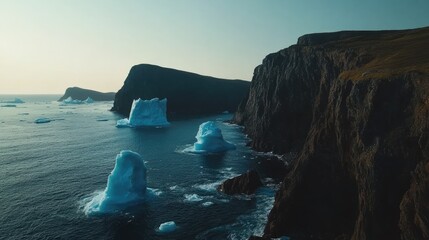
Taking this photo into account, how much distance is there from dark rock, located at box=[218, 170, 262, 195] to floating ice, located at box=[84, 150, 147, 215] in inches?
495

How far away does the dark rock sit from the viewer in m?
56.9

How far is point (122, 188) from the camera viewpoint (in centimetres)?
5341

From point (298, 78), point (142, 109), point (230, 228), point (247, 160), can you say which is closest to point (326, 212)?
point (230, 228)

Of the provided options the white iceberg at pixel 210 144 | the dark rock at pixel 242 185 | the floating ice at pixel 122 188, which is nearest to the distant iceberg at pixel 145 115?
the white iceberg at pixel 210 144

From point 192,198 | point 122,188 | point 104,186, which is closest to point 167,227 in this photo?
point 192,198

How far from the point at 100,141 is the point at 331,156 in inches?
3006

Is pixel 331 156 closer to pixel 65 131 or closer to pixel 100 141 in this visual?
pixel 100 141

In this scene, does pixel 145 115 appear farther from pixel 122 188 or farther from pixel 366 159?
pixel 366 159

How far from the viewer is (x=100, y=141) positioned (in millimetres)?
104812

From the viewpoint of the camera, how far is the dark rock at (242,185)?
56.9m

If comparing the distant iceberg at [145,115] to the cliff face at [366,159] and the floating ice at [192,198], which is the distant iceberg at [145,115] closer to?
the cliff face at [366,159]

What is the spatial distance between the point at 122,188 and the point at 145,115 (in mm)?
96765

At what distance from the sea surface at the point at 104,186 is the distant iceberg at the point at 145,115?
39.2m

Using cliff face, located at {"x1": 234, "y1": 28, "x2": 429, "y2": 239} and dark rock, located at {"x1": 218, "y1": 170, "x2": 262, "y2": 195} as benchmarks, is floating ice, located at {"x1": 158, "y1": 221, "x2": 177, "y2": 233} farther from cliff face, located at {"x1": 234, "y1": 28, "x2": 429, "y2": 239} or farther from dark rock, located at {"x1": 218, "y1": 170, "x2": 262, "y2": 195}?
dark rock, located at {"x1": 218, "y1": 170, "x2": 262, "y2": 195}
